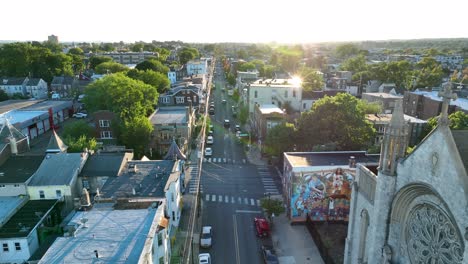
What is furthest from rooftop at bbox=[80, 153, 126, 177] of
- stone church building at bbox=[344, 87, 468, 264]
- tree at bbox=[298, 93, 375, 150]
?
tree at bbox=[298, 93, 375, 150]

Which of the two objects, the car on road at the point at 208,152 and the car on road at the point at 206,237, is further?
the car on road at the point at 208,152

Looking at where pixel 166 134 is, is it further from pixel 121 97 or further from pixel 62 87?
pixel 62 87

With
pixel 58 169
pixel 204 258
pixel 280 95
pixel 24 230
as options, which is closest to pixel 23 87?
pixel 280 95

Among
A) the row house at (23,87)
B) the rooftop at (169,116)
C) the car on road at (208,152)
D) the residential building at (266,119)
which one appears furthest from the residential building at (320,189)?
the row house at (23,87)

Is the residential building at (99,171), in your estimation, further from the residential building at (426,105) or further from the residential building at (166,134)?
the residential building at (426,105)

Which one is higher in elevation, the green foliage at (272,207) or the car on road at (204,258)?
the green foliage at (272,207)

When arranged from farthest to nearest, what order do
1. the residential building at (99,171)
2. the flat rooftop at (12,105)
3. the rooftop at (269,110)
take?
the flat rooftop at (12,105), the rooftop at (269,110), the residential building at (99,171)

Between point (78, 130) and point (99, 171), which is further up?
point (99, 171)

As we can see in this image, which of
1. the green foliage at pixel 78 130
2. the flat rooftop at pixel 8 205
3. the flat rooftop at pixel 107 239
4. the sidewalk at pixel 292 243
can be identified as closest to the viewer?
the flat rooftop at pixel 107 239

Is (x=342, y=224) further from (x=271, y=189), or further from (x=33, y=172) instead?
(x=33, y=172)
